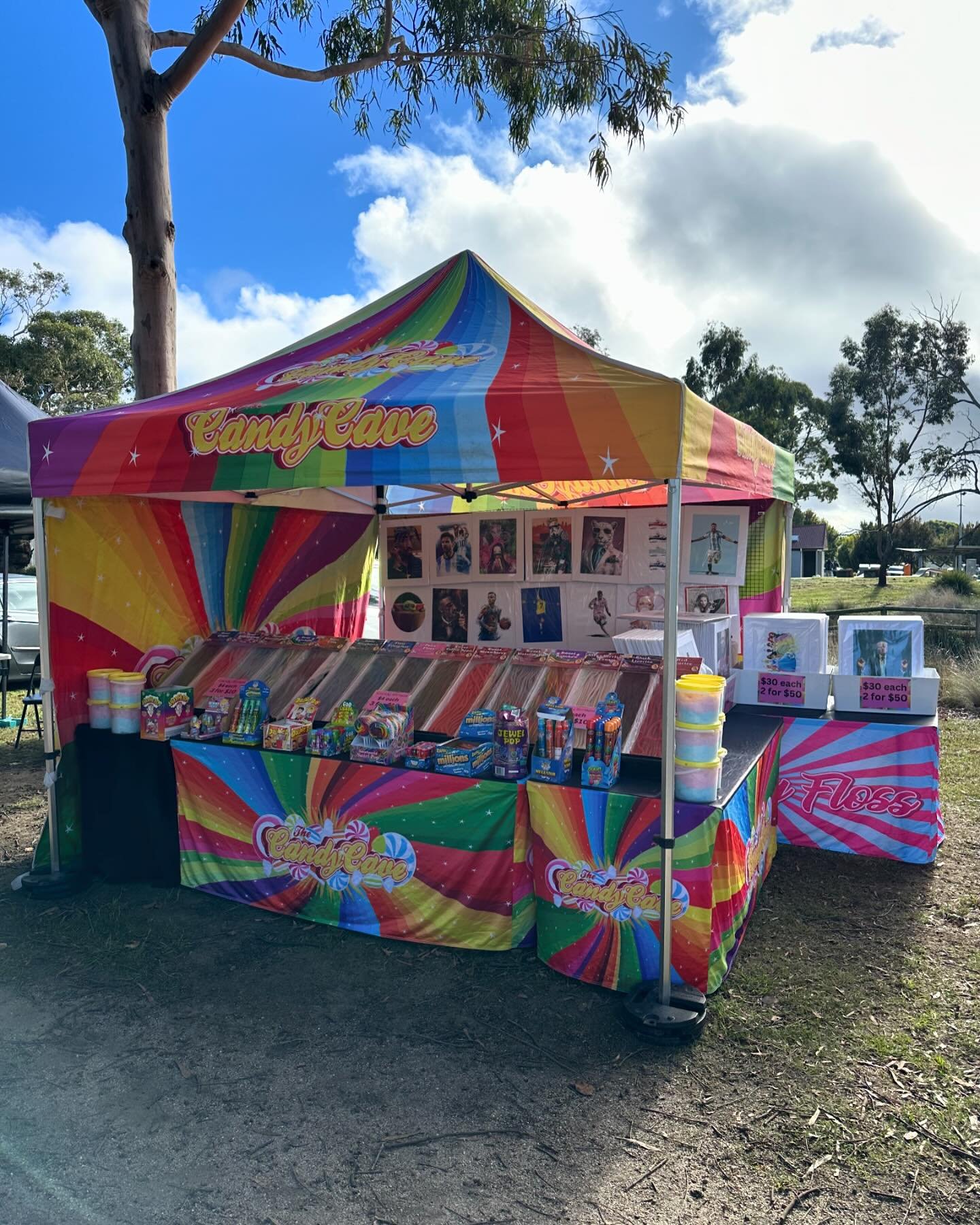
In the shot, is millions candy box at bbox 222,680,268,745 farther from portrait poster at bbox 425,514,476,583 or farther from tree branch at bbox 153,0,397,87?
tree branch at bbox 153,0,397,87

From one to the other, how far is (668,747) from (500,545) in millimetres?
2721

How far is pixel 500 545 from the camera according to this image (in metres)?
5.27

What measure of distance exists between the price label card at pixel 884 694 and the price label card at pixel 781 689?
0.96 feet

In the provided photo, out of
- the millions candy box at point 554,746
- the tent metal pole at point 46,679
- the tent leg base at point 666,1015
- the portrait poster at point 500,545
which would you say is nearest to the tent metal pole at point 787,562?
the portrait poster at point 500,545

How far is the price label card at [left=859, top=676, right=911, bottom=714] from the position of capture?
13.8 ft

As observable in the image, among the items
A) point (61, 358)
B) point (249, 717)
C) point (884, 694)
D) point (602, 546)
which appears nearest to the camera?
point (249, 717)

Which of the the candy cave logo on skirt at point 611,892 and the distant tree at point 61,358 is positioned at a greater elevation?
the distant tree at point 61,358

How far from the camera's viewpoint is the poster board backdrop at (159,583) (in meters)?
4.00

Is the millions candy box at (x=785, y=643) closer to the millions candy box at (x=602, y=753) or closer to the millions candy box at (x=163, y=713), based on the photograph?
the millions candy box at (x=602, y=753)

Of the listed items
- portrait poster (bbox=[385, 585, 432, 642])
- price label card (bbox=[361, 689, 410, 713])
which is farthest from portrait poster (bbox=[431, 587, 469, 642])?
price label card (bbox=[361, 689, 410, 713])

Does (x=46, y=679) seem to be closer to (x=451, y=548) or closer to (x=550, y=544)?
(x=451, y=548)

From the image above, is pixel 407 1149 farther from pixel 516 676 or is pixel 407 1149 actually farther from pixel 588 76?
pixel 588 76

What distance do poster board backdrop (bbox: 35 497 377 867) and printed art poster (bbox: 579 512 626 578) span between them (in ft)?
5.57

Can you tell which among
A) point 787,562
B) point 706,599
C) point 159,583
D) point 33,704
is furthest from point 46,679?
point 787,562
